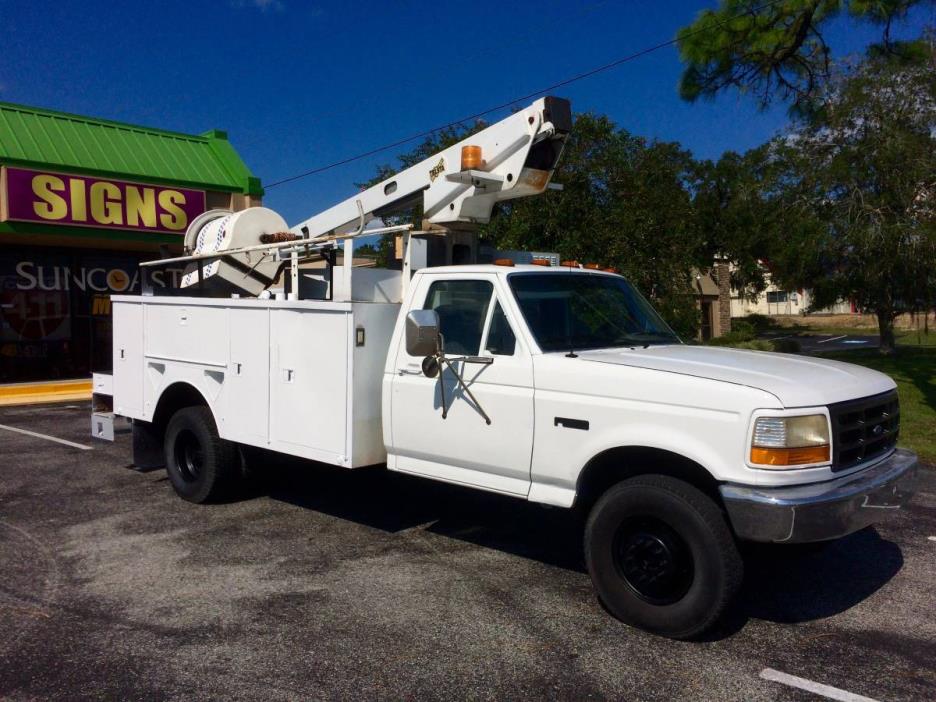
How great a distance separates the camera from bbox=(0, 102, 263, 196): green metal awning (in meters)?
15.8

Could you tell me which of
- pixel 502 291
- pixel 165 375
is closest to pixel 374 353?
pixel 502 291

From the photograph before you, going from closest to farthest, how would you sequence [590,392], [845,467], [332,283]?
1. [845,467]
2. [590,392]
3. [332,283]

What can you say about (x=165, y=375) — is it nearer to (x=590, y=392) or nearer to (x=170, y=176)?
(x=590, y=392)

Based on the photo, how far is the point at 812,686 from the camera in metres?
4.13

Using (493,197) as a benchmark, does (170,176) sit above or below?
above

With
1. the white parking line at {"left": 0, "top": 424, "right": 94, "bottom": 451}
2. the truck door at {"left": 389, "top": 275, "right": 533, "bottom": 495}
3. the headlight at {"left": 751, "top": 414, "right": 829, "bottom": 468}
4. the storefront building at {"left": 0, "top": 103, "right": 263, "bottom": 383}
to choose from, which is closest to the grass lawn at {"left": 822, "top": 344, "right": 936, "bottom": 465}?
the headlight at {"left": 751, "top": 414, "right": 829, "bottom": 468}

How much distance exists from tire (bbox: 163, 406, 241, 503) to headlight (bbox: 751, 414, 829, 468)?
4636 millimetres

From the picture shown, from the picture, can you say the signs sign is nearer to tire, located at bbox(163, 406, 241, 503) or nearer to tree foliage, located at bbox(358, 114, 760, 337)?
tree foliage, located at bbox(358, 114, 760, 337)

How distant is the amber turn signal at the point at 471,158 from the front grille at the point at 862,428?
3211 millimetres

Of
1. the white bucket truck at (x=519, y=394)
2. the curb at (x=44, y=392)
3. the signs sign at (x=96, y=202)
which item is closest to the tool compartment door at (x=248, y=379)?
the white bucket truck at (x=519, y=394)

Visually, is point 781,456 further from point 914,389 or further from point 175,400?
point 914,389

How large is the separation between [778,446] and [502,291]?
2025 millimetres

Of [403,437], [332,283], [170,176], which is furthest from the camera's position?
[170,176]

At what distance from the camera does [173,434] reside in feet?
25.5
